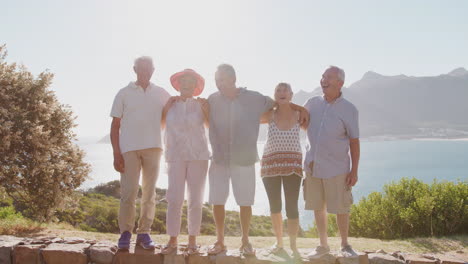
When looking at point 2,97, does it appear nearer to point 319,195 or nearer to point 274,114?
point 274,114

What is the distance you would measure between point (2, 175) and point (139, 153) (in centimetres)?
583

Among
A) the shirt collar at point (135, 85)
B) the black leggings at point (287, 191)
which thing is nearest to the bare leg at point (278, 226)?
the black leggings at point (287, 191)

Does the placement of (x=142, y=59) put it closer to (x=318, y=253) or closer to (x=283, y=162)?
(x=283, y=162)

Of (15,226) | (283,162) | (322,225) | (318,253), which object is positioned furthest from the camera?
(15,226)

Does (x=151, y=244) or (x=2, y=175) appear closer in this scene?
(x=151, y=244)

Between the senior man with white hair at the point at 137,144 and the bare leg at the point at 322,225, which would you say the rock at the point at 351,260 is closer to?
the bare leg at the point at 322,225

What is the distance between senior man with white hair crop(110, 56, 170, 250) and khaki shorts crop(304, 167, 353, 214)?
2.03 m

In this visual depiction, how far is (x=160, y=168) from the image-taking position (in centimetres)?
472

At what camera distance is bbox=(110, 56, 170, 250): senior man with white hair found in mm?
4430

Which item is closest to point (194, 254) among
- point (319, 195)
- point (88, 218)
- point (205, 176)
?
point (205, 176)

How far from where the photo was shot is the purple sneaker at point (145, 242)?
441 centimetres

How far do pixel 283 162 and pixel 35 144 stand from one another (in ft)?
23.0

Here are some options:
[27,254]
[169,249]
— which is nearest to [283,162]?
[169,249]

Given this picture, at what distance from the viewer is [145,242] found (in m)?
4.46
